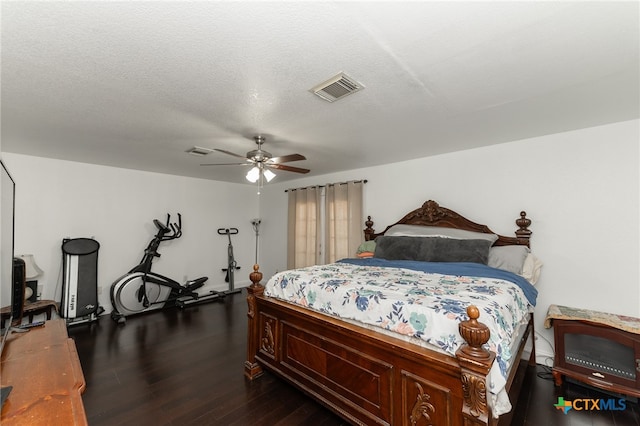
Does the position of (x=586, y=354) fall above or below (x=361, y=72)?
below

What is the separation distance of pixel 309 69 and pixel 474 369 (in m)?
1.94

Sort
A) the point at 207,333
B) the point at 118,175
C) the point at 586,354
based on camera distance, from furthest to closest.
A: the point at 118,175 < the point at 207,333 < the point at 586,354

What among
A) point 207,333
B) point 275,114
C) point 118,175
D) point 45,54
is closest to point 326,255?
point 207,333

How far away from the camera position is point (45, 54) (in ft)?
5.18

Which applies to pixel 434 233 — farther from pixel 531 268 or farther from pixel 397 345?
pixel 397 345

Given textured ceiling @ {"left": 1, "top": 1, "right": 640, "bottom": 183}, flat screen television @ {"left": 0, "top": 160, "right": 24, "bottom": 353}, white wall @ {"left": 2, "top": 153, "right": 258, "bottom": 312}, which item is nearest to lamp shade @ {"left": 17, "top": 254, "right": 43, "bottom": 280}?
white wall @ {"left": 2, "top": 153, "right": 258, "bottom": 312}

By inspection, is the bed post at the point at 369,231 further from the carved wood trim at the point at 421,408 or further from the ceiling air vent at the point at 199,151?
the carved wood trim at the point at 421,408

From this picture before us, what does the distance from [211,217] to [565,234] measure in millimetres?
5716

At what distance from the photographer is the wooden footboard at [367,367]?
1369 mm


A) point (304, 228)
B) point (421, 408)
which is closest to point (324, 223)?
point (304, 228)

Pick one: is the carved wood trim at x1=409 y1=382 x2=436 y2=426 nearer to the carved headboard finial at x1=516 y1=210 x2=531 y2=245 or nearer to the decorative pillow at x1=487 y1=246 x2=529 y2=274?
the decorative pillow at x1=487 y1=246 x2=529 y2=274

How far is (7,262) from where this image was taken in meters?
1.50

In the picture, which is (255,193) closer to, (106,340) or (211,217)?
(211,217)

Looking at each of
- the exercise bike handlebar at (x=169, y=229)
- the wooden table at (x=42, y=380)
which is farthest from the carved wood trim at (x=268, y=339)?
the exercise bike handlebar at (x=169, y=229)
